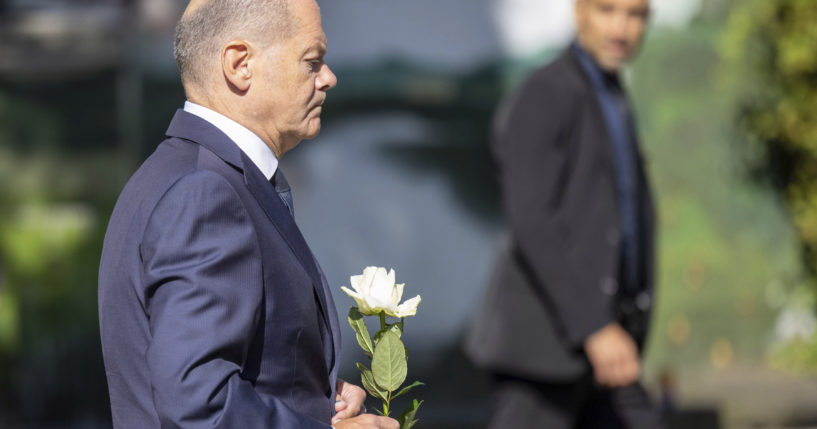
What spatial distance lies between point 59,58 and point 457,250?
2.53 metres

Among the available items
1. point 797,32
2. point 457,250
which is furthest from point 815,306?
point 457,250

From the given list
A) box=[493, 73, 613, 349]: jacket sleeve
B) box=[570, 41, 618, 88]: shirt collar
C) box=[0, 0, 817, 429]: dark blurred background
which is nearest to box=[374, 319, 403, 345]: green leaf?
box=[493, 73, 613, 349]: jacket sleeve

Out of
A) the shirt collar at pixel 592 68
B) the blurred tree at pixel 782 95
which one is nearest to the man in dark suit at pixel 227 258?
the shirt collar at pixel 592 68

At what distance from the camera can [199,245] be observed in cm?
183

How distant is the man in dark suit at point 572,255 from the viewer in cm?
399

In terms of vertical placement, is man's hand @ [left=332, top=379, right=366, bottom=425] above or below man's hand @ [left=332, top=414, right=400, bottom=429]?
below

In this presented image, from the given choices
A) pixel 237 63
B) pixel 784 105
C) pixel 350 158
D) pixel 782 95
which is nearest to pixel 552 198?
pixel 237 63

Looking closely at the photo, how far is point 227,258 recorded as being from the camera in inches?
72.5

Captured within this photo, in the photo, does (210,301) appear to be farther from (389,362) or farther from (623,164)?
(623,164)

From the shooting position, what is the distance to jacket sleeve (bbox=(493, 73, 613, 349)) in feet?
13.1

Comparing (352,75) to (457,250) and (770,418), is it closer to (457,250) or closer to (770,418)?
(457,250)

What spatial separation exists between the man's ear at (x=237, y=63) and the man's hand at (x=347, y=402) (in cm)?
61

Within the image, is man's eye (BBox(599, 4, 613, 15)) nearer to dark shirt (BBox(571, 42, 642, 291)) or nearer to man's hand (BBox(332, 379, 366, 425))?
dark shirt (BBox(571, 42, 642, 291))

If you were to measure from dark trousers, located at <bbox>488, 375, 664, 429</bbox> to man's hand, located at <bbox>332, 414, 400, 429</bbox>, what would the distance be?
2.06m
